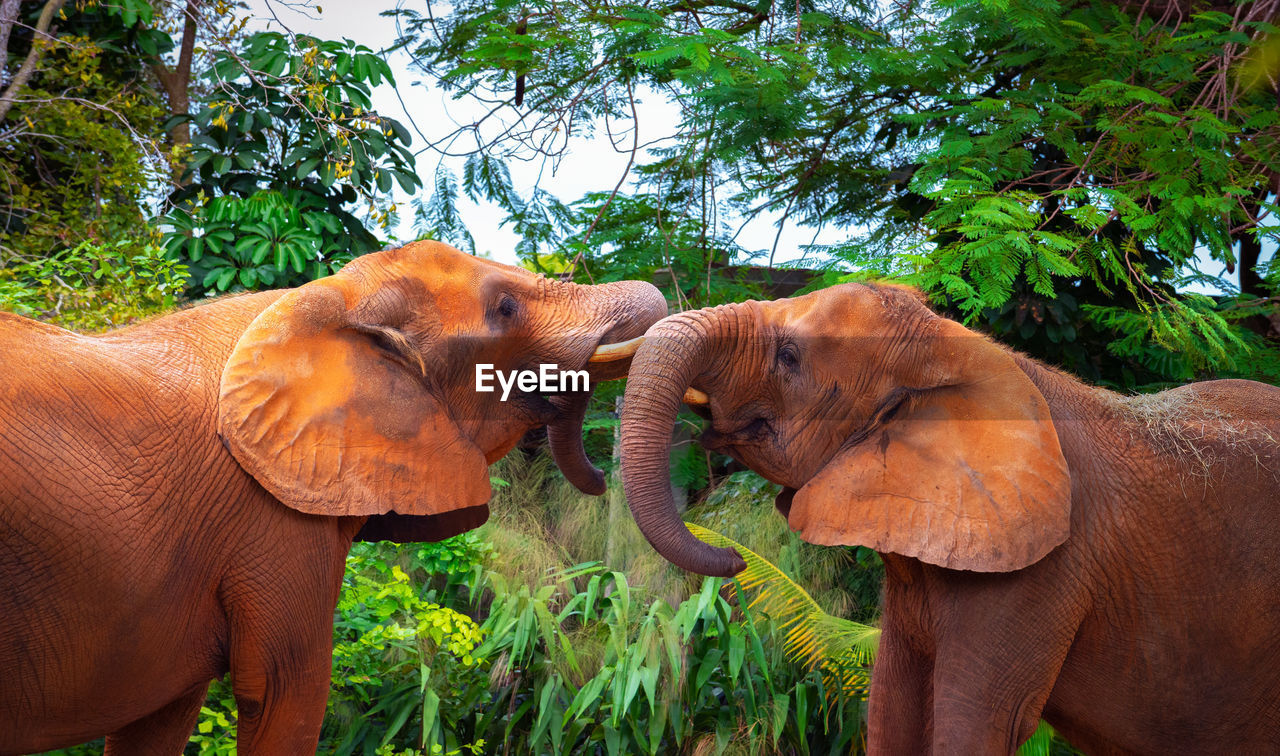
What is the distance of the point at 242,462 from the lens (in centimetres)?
338

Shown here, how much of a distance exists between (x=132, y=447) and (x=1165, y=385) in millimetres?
5173

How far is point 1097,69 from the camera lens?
5.84 m

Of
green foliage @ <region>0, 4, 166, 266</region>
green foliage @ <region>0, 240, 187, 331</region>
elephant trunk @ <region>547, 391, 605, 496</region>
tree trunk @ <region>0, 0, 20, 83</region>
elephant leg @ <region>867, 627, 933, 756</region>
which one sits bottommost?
elephant leg @ <region>867, 627, 933, 756</region>

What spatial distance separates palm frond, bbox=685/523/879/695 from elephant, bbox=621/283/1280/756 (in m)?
1.57

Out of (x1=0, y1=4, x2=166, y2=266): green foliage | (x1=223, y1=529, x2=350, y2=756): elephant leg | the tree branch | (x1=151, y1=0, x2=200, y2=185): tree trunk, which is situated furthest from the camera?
(x1=151, y1=0, x2=200, y2=185): tree trunk

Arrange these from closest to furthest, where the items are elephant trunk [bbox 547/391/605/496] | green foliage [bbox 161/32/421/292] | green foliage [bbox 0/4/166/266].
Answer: elephant trunk [bbox 547/391/605/496] < green foliage [bbox 161/32/421/292] < green foliage [bbox 0/4/166/266]

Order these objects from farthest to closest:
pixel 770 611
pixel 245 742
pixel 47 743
Answer: 1. pixel 770 611
2. pixel 245 742
3. pixel 47 743

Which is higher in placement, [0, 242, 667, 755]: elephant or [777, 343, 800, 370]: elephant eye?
[777, 343, 800, 370]: elephant eye

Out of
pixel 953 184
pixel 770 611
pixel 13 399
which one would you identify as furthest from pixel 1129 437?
pixel 13 399

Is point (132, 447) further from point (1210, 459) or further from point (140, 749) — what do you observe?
point (1210, 459)

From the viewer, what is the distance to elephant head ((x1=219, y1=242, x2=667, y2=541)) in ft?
11.2

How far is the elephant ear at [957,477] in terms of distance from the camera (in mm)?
3283

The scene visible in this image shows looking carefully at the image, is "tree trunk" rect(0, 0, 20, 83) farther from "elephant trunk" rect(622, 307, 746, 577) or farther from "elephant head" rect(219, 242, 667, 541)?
"elephant trunk" rect(622, 307, 746, 577)

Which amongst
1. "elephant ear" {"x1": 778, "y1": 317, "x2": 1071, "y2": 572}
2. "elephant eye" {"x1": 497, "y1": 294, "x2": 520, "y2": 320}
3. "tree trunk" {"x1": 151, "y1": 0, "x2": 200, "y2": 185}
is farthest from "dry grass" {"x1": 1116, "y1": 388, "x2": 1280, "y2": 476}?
"tree trunk" {"x1": 151, "y1": 0, "x2": 200, "y2": 185}
